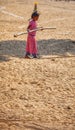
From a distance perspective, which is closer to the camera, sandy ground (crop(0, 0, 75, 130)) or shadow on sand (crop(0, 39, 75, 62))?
sandy ground (crop(0, 0, 75, 130))

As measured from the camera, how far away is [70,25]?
675 inches

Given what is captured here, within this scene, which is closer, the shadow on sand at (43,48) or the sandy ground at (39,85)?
the sandy ground at (39,85)

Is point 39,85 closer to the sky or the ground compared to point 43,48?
closer to the sky

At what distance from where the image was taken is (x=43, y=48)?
1183 cm

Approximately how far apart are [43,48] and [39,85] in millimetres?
4339

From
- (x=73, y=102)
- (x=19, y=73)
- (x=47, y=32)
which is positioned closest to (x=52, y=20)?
(x=47, y=32)

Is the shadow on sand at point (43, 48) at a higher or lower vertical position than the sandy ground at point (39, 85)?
lower

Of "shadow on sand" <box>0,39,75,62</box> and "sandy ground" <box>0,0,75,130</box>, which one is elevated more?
"sandy ground" <box>0,0,75,130</box>

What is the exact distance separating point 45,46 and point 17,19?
7440 millimetres

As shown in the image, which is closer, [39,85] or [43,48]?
[39,85]

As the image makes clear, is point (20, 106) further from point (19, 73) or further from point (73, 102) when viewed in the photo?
point (19, 73)

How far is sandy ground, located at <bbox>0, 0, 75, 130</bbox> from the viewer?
19.2ft

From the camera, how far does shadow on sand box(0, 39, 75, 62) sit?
10.7 m

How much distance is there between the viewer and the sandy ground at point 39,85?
5.86m
